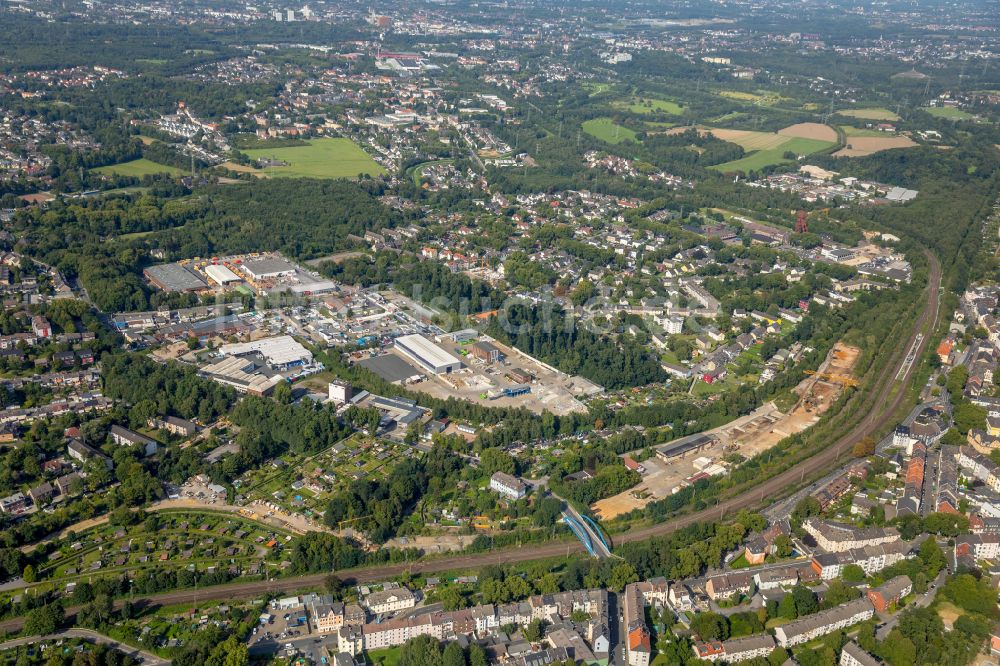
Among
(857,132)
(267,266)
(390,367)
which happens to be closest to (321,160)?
(267,266)

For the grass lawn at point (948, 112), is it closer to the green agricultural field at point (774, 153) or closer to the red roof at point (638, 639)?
the green agricultural field at point (774, 153)

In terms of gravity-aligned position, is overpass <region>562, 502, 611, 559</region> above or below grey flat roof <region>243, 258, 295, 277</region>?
above

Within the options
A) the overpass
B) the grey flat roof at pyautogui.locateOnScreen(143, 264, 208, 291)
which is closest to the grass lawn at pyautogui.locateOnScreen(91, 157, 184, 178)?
the grey flat roof at pyautogui.locateOnScreen(143, 264, 208, 291)

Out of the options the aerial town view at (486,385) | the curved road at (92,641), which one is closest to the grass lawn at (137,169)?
the aerial town view at (486,385)

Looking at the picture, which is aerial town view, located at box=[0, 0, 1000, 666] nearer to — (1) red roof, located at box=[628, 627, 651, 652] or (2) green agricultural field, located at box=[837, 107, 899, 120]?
(1) red roof, located at box=[628, 627, 651, 652]

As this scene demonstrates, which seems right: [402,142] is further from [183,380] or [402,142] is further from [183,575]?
[183,575]

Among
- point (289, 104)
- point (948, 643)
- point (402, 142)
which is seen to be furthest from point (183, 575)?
point (289, 104)
